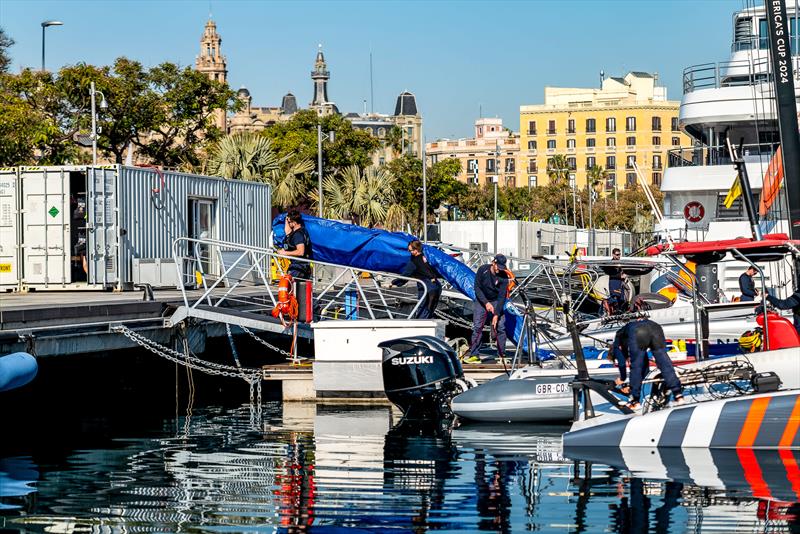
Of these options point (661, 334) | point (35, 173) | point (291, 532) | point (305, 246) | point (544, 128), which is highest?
point (544, 128)

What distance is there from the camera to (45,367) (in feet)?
72.9

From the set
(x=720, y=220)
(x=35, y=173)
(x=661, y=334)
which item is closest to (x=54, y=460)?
(x=661, y=334)

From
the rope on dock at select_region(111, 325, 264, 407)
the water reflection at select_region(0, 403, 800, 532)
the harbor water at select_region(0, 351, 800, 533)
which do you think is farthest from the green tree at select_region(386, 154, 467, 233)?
the water reflection at select_region(0, 403, 800, 532)

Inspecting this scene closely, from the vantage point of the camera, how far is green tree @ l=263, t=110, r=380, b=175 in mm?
76188

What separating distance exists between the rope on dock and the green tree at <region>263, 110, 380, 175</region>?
4910 centimetres

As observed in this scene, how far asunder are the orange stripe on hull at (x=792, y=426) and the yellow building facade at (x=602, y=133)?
140613 millimetres

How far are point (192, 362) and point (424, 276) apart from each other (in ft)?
14.8

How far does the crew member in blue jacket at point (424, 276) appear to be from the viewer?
22.9 meters

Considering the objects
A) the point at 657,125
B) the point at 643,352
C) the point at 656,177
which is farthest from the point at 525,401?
the point at 656,177

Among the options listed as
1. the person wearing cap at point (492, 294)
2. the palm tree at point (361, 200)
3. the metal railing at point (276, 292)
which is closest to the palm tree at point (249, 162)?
the palm tree at point (361, 200)

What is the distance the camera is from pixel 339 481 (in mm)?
14203

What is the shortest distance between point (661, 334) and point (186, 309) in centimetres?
943

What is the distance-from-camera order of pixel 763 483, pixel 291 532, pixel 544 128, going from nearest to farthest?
pixel 291 532, pixel 763 483, pixel 544 128

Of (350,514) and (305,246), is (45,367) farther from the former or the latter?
(350,514)
